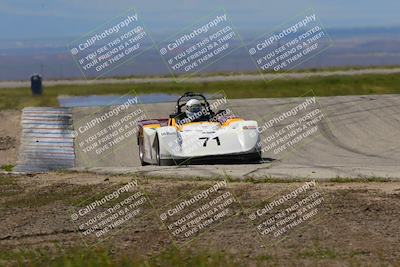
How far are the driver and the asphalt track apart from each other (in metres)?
1.89

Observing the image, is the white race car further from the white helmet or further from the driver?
the white helmet

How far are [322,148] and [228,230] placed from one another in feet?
45.4

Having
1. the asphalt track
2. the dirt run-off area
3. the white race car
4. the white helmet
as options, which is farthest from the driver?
the dirt run-off area

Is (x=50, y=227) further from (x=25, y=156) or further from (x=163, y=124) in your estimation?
(x=25, y=156)

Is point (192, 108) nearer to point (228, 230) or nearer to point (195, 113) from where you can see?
point (195, 113)

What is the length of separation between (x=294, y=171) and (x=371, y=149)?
29.7 ft

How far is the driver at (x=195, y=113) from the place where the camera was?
20875 mm

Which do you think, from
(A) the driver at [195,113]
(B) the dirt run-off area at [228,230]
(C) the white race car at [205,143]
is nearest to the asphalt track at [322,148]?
(C) the white race car at [205,143]

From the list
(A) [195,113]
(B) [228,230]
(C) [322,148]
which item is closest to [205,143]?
(A) [195,113]

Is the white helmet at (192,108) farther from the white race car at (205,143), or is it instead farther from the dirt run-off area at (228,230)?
the dirt run-off area at (228,230)

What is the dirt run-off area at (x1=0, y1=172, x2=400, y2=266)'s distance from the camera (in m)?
9.45

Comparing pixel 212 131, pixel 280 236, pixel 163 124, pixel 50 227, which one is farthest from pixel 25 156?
pixel 280 236

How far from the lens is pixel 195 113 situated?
68.7ft

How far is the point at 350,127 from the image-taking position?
1101 inches
